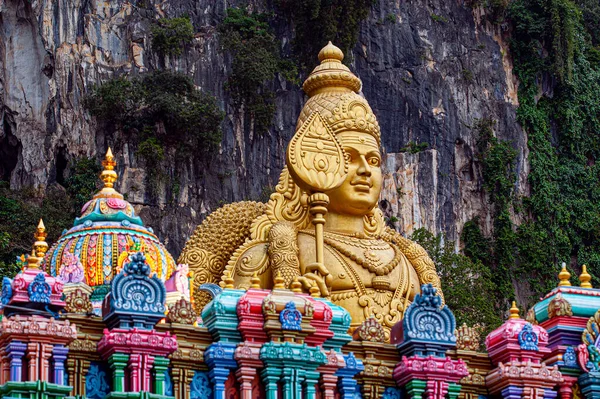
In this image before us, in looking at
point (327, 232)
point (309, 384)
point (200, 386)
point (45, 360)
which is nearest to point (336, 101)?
point (327, 232)

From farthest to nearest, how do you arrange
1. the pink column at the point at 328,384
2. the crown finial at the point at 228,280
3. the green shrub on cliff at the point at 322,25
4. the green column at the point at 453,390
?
the green shrub on cliff at the point at 322,25, the crown finial at the point at 228,280, the green column at the point at 453,390, the pink column at the point at 328,384

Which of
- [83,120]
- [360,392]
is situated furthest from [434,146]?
[360,392]

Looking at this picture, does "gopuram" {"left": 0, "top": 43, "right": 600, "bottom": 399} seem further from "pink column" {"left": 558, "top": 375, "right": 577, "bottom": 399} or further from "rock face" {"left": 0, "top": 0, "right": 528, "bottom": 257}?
"rock face" {"left": 0, "top": 0, "right": 528, "bottom": 257}

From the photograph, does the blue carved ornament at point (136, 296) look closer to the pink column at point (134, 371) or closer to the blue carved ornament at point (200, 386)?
the pink column at point (134, 371)

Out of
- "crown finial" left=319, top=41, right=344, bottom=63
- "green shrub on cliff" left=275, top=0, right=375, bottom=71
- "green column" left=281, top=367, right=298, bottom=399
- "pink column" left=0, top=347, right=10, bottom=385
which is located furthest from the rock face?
"pink column" left=0, top=347, right=10, bottom=385

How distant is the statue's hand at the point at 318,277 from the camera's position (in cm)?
1789

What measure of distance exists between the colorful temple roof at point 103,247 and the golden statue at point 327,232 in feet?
2.49

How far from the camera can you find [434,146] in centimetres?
5025

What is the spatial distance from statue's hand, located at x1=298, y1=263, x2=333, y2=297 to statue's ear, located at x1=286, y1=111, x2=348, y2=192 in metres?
0.93

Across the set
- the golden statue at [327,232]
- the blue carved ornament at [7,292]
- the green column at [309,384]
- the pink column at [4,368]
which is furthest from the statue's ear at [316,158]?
the pink column at [4,368]

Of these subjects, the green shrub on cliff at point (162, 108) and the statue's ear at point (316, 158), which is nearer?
the statue's ear at point (316, 158)

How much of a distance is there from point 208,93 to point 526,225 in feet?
36.7

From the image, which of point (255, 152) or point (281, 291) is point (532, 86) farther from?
point (281, 291)

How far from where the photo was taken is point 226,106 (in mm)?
49375
